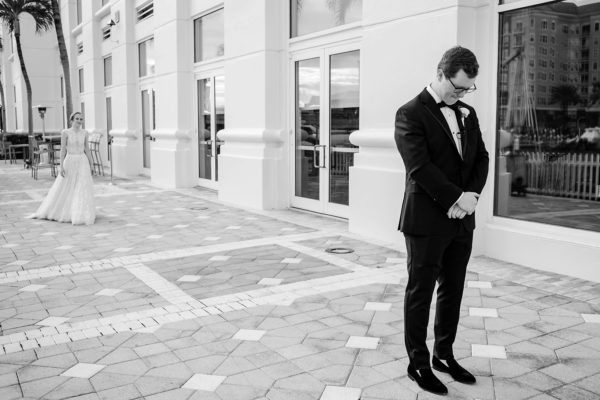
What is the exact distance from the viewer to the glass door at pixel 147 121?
1597 centimetres

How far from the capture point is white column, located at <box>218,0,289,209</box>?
9.84m

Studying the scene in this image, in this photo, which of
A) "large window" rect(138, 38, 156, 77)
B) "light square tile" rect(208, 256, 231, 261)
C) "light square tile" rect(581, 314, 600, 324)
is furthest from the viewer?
"large window" rect(138, 38, 156, 77)

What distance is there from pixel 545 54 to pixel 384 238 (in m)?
2.65

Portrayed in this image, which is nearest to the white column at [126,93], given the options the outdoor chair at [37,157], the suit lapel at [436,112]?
the outdoor chair at [37,157]

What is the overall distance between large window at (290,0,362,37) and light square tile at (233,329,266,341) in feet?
17.8

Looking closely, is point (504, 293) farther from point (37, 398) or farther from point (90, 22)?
point (90, 22)

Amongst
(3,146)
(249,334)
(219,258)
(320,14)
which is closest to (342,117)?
(320,14)

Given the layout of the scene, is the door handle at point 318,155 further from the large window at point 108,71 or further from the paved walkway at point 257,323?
the large window at point 108,71

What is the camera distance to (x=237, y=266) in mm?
6102

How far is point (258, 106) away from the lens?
10016 mm

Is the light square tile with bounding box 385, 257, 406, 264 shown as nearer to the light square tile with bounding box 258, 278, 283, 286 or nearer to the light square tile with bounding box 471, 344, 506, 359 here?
the light square tile with bounding box 258, 278, 283, 286

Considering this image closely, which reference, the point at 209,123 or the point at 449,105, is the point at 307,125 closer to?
the point at 209,123

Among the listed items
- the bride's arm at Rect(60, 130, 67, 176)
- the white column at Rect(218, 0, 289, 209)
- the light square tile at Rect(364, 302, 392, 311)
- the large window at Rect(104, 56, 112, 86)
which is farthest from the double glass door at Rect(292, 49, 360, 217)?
the large window at Rect(104, 56, 112, 86)

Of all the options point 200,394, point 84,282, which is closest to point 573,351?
point 200,394
